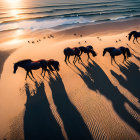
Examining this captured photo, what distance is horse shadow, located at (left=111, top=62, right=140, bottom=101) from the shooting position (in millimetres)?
8270

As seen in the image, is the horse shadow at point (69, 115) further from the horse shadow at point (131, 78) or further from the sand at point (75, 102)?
the horse shadow at point (131, 78)

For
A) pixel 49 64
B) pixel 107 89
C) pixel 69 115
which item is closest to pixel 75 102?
pixel 69 115

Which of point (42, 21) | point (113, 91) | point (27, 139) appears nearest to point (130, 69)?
point (113, 91)

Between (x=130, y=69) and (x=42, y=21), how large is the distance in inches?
1165

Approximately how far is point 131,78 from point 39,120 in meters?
6.67

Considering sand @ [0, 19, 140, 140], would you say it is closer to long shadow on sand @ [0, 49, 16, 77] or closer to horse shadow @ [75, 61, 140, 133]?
horse shadow @ [75, 61, 140, 133]

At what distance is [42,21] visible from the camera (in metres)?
34.5

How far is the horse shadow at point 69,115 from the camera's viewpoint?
6052 millimetres

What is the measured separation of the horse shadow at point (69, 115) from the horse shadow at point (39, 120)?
0.47 m

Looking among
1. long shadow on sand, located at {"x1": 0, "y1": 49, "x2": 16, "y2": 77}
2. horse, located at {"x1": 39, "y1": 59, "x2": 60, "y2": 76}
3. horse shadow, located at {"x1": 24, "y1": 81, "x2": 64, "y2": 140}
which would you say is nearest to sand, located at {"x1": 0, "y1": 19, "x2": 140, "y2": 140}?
horse shadow, located at {"x1": 24, "y1": 81, "x2": 64, "y2": 140}

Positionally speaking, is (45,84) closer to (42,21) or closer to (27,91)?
(27,91)

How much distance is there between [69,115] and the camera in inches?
276

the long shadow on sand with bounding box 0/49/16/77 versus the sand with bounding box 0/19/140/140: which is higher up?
the long shadow on sand with bounding box 0/49/16/77

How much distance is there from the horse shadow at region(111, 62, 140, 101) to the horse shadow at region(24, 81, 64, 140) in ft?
16.4
